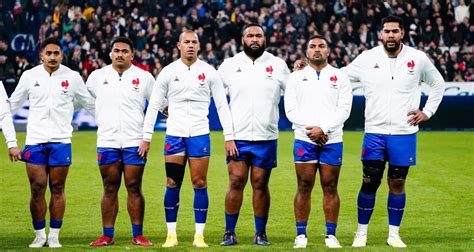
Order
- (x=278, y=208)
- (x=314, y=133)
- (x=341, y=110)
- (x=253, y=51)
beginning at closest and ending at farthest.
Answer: (x=314, y=133) < (x=341, y=110) < (x=253, y=51) < (x=278, y=208)

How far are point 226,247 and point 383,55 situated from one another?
301 cm

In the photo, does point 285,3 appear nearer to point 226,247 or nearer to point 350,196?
point 350,196

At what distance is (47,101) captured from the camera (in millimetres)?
12727

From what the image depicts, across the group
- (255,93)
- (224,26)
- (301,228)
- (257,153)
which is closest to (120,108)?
(255,93)

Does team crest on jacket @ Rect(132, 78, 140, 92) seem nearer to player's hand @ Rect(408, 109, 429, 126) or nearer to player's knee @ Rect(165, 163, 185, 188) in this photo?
player's knee @ Rect(165, 163, 185, 188)

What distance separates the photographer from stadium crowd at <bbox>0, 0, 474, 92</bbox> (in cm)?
3241

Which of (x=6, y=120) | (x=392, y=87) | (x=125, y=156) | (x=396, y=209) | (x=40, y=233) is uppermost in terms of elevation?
(x=392, y=87)

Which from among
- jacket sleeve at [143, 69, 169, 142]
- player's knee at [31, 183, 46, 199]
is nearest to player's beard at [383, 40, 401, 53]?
jacket sleeve at [143, 69, 169, 142]

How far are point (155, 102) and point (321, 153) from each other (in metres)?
2.08

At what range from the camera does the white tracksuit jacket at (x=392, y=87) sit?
1255cm

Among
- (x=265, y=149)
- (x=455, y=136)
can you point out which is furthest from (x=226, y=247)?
(x=455, y=136)

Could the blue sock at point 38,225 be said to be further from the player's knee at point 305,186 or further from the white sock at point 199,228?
the player's knee at point 305,186

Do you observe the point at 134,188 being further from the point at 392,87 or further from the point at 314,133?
the point at 392,87

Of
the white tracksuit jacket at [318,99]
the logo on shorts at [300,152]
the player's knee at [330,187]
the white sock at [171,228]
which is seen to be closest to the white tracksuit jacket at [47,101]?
the white sock at [171,228]
